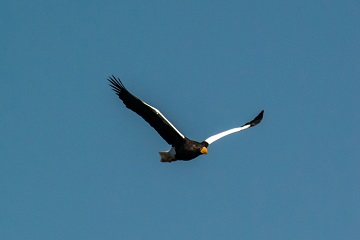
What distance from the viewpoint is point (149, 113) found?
2688 cm

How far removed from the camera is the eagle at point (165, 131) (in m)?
26.8

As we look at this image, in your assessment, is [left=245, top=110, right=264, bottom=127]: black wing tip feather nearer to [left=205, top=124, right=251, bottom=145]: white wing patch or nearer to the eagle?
[left=205, top=124, right=251, bottom=145]: white wing patch

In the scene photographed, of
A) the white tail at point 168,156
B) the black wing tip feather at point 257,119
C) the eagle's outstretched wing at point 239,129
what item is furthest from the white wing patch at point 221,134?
the white tail at point 168,156

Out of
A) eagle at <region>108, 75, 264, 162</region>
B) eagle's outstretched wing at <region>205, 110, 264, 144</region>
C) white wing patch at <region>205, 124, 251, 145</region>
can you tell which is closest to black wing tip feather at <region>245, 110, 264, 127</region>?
eagle's outstretched wing at <region>205, 110, 264, 144</region>

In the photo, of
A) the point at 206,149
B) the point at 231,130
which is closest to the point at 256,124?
the point at 231,130

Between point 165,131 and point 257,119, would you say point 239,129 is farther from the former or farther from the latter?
point 165,131

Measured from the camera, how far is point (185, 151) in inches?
1070

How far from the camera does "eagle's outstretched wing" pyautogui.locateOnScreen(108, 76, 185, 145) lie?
2672 centimetres

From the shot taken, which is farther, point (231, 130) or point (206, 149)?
point (231, 130)

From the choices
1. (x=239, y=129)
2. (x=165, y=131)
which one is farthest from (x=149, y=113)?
(x=239, y=129)

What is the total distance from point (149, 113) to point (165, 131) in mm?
815

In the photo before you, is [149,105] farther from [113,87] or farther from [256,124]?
[256,124]

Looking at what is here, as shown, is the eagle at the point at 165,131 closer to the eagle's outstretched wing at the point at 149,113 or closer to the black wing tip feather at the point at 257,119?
the eagle's outstretched wing at the point at 149,113

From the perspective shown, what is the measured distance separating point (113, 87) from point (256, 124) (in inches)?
240
